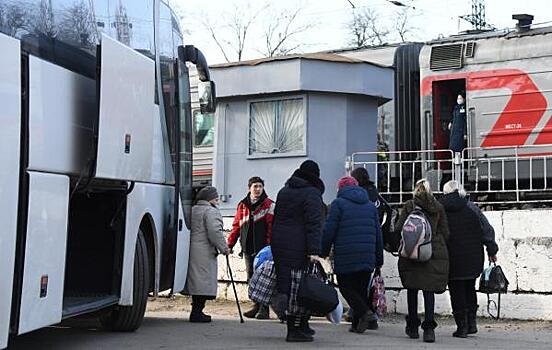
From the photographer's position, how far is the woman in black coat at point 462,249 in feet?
31.3

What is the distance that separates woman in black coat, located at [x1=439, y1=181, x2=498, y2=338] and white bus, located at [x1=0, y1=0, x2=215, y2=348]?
10.0 feet

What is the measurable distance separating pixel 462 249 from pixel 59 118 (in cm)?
462

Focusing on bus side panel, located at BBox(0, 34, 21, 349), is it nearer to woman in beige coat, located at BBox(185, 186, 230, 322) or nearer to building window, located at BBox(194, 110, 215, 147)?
woman in beige coat, located at BBox(185, 186, 230, 322)

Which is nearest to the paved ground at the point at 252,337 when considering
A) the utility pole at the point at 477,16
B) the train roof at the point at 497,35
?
the train roof at the point at 497,35

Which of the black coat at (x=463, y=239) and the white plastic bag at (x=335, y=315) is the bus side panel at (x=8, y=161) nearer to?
the white plastic bag at (x=335, y=315)

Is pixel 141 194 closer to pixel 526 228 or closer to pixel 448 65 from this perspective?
pixel 526 228

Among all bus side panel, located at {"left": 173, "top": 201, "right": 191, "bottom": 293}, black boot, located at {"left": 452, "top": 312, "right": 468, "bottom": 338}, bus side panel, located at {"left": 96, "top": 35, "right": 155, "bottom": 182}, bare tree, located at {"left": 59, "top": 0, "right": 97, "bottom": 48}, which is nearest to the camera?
bare tree, located at {"left": 59, "top": 0, "right": 97, "bottom": 48}

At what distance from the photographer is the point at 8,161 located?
607cm

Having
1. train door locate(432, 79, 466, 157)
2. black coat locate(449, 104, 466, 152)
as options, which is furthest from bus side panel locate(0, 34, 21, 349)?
train door locate(432, 79, 466, 157)

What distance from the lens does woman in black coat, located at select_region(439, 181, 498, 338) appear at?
376 inches

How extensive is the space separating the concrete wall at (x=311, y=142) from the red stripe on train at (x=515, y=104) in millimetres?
2105

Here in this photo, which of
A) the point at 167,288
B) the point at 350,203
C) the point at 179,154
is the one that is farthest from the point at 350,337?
the point at 179,154

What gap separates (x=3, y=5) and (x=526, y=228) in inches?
291

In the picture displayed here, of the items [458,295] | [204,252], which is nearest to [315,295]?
[458,295]
